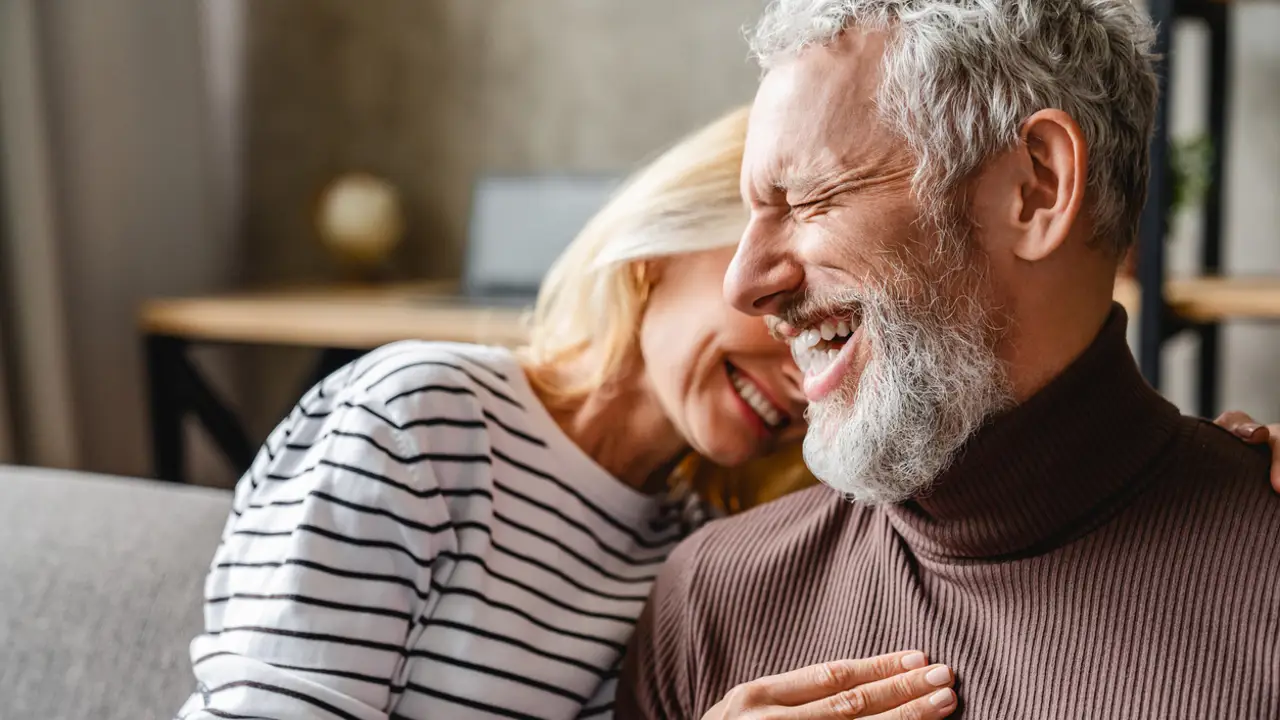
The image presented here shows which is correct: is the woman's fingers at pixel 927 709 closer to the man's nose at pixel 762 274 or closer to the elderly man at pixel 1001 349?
the elderly man at pixel 1001 349

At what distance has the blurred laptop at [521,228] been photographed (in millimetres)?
2402

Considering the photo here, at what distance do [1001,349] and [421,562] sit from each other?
0.54 metres

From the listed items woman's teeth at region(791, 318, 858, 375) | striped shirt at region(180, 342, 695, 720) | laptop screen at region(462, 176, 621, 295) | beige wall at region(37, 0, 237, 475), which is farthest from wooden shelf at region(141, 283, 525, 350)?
woman's teeth at region(791, 318, 858, 375)

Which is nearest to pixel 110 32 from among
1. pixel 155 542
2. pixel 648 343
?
pixel 155 542

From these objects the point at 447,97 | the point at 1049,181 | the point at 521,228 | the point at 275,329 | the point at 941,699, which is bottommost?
the point at 275,329

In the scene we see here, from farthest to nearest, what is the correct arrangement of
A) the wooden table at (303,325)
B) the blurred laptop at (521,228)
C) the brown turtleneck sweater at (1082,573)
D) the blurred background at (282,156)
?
the blurred laptop at (521,228) < the blurred background at (282,156) < the wooden table at (303,325) < the brown turtleneck sweater at (1082,573)

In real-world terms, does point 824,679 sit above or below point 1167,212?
below

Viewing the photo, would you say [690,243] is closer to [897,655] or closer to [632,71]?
[897,655]

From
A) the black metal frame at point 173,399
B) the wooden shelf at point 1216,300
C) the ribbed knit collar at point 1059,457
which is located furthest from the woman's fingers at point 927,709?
the black metal frame at point 173,399

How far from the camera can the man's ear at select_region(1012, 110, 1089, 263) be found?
0.80 m

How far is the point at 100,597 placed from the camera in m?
1.19

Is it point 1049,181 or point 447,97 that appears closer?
point 1049,181

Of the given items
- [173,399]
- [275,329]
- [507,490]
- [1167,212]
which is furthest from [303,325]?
[1167,212]

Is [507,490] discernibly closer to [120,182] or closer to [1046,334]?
[1046,334]
